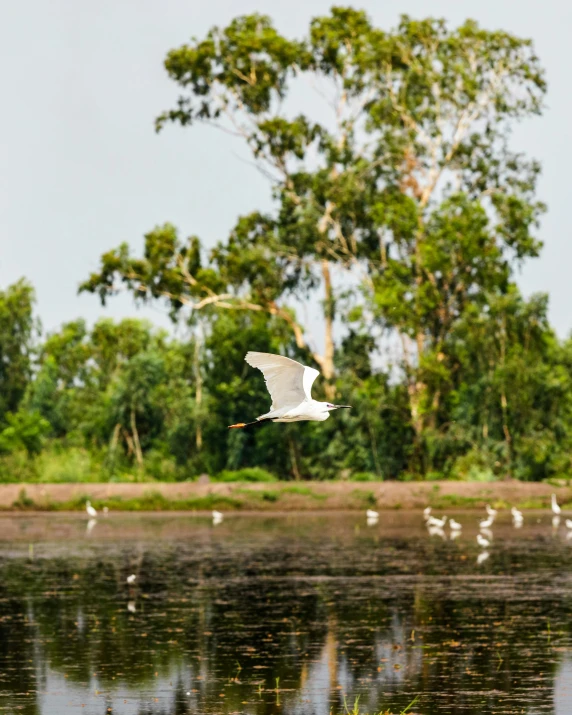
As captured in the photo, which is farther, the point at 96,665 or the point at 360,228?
the point at 360,228

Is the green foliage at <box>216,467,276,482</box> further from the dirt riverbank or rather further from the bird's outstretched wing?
the bird's outstretched wing

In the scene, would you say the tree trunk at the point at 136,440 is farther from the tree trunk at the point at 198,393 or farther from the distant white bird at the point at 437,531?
the distant white bird at the point at 437,531

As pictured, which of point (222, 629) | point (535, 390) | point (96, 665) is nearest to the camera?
point (96, 665)

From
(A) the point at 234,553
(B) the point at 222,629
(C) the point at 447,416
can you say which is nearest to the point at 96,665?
(B) the point at 222,629

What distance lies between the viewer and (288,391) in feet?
40.4

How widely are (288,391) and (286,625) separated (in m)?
9.61

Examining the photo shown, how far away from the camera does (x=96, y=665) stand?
17.7m

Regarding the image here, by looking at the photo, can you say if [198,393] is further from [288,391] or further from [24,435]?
[288,391]

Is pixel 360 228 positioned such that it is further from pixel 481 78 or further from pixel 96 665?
pixel 96 665

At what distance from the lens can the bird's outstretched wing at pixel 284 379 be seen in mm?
12047

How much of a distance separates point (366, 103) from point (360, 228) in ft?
17.0

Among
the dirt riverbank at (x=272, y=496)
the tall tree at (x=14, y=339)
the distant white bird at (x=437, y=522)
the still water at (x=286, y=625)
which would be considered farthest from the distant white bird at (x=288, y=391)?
the tall tree at (x=14, y=339)

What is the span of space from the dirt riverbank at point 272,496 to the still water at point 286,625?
11.4 metres

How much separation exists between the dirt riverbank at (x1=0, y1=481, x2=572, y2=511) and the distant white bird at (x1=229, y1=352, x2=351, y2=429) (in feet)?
120
